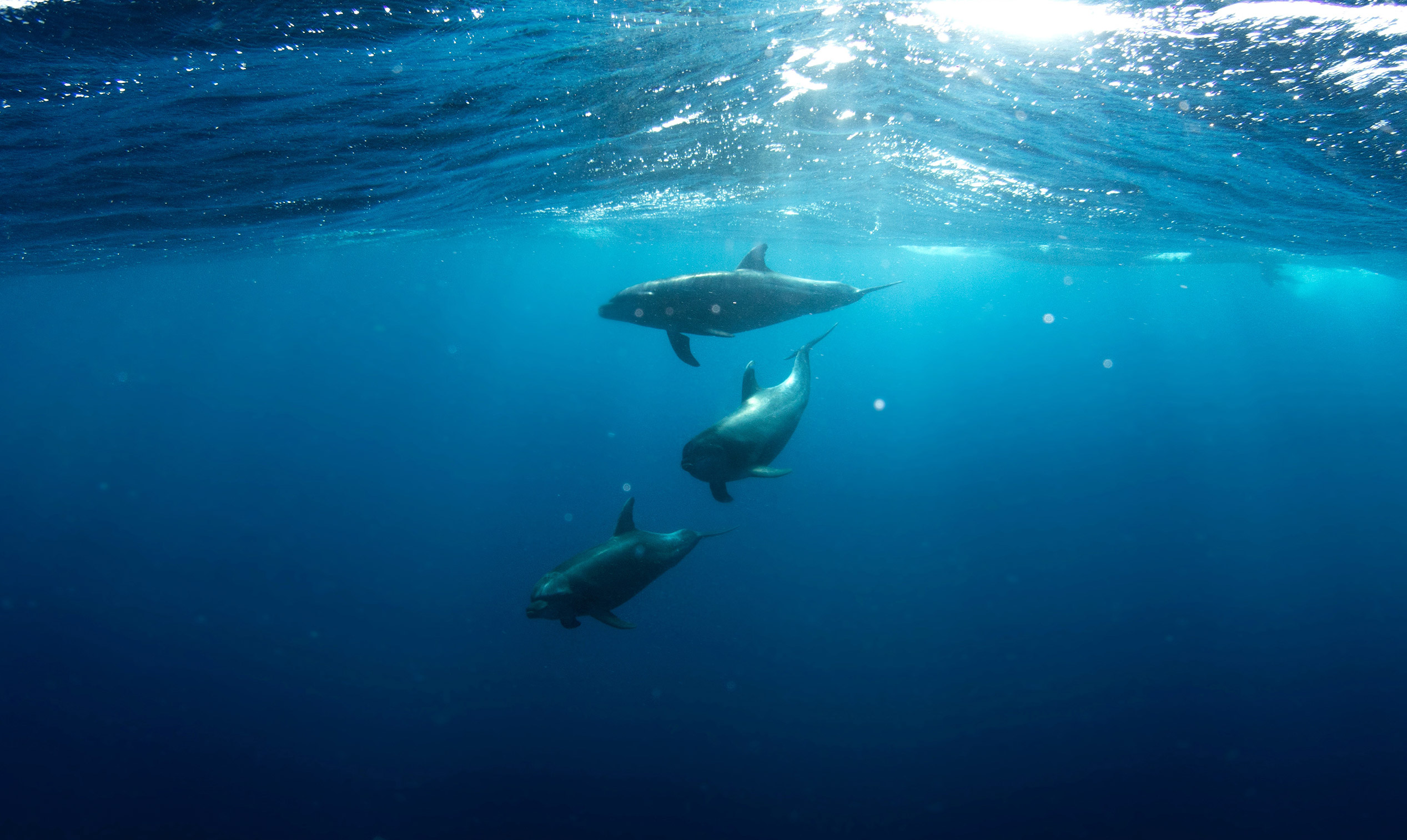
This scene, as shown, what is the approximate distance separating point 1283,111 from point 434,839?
19519 mm

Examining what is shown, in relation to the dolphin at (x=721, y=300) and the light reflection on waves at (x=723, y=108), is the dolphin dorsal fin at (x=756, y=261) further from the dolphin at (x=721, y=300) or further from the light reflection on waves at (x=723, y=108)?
the light reflection on waves at (x=723, y=108)

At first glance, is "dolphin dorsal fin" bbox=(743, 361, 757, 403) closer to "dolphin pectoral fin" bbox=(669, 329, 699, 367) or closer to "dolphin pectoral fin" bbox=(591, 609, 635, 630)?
"dolphin pectoral fin" bbox=(669, 329, 699, 367)

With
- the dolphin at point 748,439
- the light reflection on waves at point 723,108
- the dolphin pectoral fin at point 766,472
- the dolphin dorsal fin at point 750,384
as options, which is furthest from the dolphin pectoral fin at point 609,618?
the light reflection on waves at point 723,108

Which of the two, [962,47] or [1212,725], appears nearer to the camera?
[962,47]

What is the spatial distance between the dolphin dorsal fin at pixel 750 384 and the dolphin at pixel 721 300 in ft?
1.79

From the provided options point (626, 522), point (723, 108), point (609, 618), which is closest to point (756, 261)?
point (626, 522)

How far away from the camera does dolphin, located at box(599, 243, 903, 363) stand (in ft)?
22.5

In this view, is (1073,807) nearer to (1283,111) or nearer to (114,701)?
(1283,111)

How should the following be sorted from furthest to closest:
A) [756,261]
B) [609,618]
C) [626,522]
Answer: [756,261], [626,522], [609,618]

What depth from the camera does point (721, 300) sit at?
272 inches

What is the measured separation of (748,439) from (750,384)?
1404mm

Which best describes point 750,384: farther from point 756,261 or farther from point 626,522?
point 626,522

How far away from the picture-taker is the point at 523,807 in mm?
12086

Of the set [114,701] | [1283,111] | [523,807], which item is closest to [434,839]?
[523,807]
